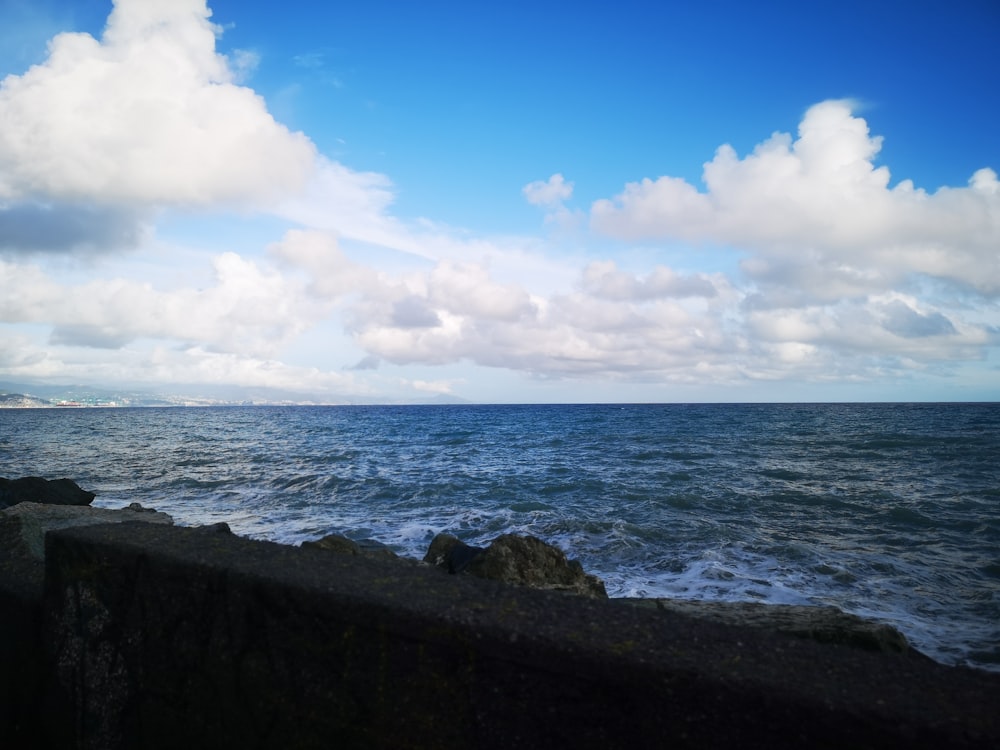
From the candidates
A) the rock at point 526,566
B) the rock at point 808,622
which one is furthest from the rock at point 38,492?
the rock at point 808,622

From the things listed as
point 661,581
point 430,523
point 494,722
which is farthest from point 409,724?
A: point 430,523

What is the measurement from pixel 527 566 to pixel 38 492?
37.0 feet

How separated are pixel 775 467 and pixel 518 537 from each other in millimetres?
17532

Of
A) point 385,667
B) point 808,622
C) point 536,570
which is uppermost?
point 385,667

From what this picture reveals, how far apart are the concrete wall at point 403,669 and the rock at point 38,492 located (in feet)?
36.3

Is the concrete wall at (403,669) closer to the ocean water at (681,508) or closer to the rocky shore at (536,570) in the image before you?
the rocky shore at (536,570)

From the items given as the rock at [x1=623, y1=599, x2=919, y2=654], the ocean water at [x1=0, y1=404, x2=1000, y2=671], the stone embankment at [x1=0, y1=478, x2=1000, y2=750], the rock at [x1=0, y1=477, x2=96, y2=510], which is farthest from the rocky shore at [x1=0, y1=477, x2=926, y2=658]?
the rock at [x1=0, y1=477, x2=96, y2=510]

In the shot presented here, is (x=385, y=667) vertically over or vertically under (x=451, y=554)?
over

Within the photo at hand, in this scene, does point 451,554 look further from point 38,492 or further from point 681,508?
point 38,492

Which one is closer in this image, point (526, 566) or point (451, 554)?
point (526, 566)

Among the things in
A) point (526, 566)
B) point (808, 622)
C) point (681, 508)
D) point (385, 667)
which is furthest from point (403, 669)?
point (681, 508)

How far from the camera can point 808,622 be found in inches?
164

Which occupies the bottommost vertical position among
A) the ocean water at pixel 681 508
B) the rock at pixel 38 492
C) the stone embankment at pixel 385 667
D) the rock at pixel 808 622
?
the ocean water at pixel 681 508

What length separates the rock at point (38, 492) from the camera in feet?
37.4
